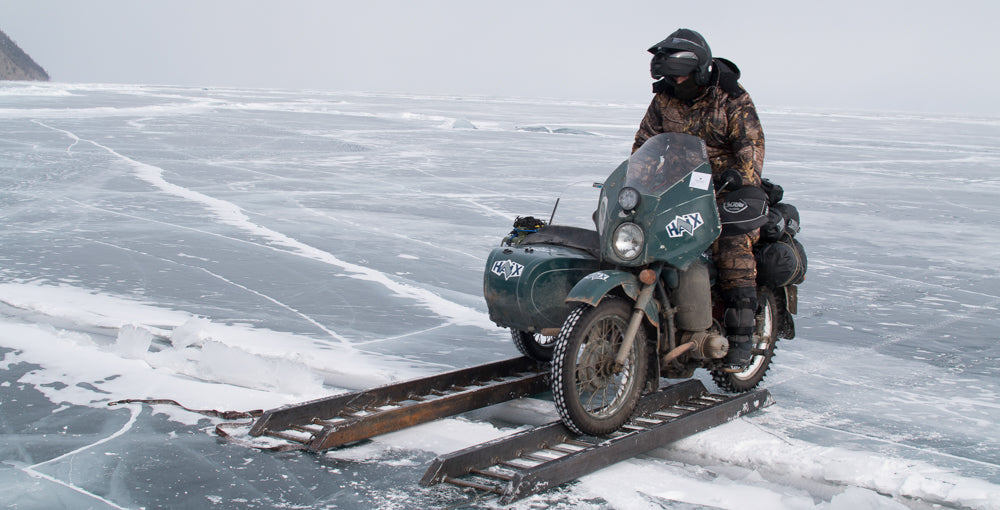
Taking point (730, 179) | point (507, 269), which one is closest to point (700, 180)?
point (730, 179)

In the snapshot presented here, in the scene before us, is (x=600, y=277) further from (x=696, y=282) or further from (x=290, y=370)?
(x=290, y=370)

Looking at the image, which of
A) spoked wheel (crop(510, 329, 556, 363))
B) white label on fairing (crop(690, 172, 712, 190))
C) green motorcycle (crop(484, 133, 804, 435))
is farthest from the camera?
spoked wheel (crop(510, 329, 556, 363))

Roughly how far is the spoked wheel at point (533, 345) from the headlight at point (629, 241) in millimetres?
1122

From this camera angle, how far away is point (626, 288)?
3729 mm

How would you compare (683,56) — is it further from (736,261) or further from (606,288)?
(606,288)

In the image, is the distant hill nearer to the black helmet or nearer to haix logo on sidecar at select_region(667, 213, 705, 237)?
the black helmet

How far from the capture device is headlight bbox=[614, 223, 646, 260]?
3.75 m

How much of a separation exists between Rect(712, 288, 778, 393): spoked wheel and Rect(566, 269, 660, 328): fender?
3.15 ft

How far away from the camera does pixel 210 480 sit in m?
3.20

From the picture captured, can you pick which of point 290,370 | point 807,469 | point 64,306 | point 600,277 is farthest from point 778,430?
point 64,306

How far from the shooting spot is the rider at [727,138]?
13.3 feet

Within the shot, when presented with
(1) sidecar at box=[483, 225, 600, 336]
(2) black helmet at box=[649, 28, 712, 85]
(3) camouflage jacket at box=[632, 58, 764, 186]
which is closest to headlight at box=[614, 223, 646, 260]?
(1) sidecar at box=[483, 225, 600, 336]

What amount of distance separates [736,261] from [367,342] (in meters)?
2.28

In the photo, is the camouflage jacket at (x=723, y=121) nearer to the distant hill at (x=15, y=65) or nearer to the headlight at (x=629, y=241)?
the headlight at (x=629, y=241)
